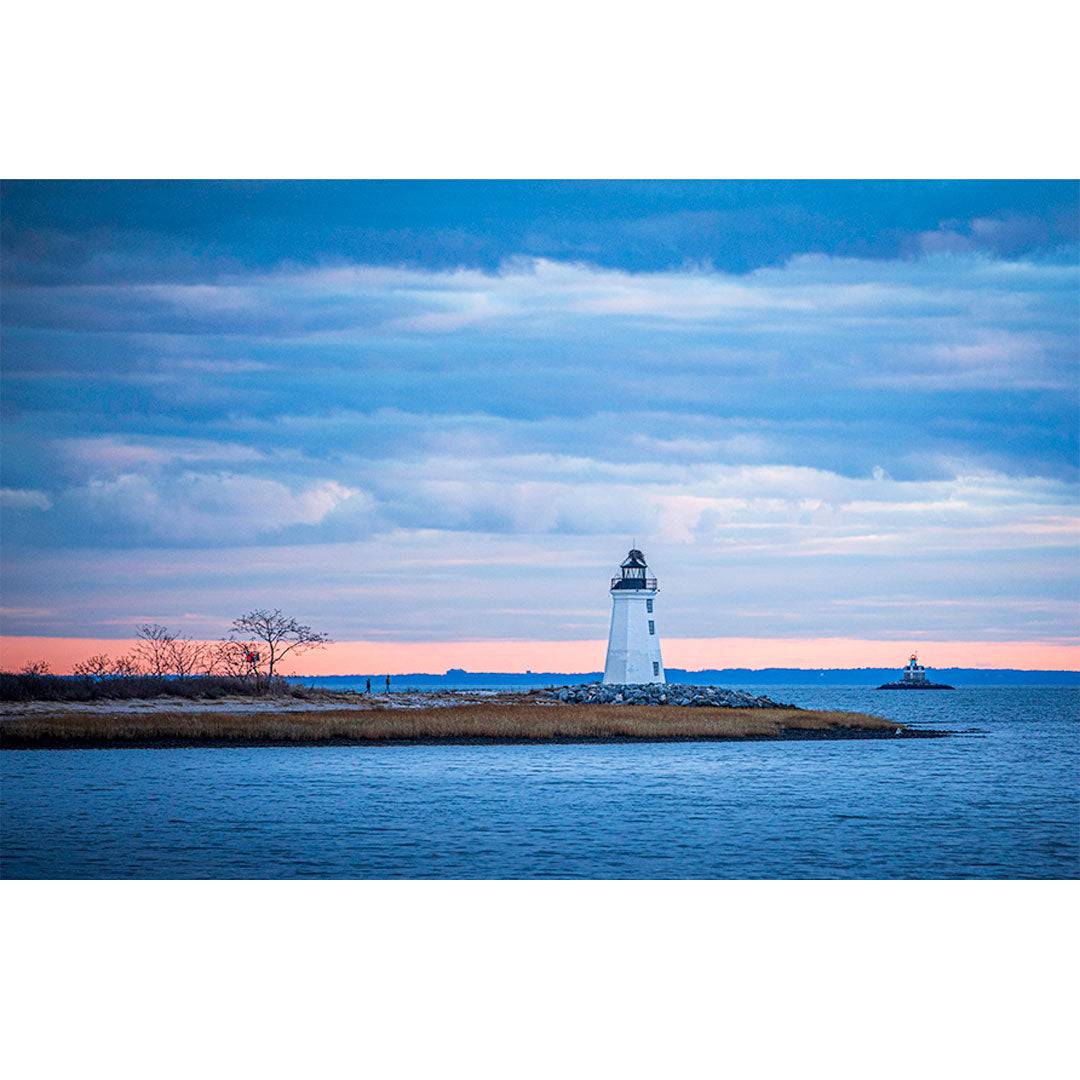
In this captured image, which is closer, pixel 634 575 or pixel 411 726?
pixel 411 726

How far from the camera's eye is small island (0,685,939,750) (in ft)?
139

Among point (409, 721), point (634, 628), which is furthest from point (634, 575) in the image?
point (409, 721)

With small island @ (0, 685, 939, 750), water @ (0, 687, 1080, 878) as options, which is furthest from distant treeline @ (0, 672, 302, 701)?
water @ (0, 687, 1080, 878)

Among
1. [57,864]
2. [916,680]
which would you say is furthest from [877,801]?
[916,680]

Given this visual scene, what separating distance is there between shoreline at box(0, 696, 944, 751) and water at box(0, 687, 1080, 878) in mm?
739

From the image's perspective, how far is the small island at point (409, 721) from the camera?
42.3 m

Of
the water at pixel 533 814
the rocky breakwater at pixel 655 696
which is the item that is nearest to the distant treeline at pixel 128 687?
the water at pixel 533 814

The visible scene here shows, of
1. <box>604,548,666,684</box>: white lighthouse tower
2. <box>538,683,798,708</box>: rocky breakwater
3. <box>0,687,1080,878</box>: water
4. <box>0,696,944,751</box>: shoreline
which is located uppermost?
<box>604,548,666,684</box>: white lighthouse tower

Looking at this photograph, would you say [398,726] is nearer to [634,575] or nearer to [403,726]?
[403,726]

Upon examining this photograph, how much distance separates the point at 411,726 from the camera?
149ft

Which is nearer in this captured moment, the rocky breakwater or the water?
the water

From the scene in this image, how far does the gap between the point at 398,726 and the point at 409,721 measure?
92cm

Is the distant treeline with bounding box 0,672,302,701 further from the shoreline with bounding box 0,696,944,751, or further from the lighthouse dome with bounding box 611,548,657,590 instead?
the lighthouse dome with bounding box 611,548,657,590

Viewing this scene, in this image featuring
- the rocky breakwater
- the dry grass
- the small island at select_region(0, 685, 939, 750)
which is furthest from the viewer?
the rocky breakwater
